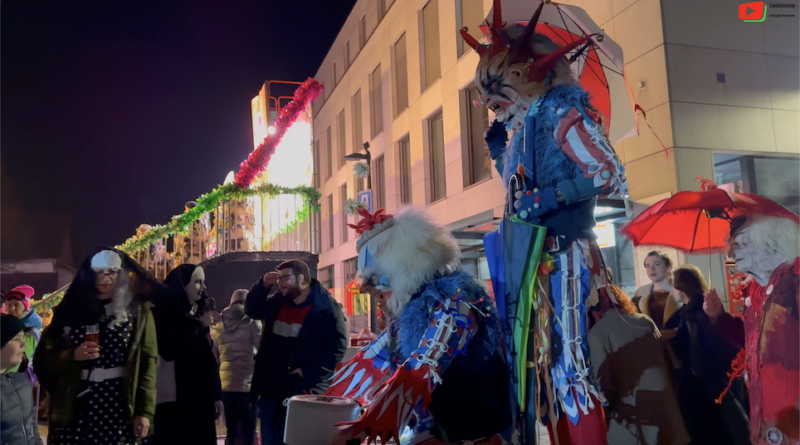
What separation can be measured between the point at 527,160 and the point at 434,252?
56 centimetres

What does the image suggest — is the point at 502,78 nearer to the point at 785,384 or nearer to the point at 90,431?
the point at 785,384

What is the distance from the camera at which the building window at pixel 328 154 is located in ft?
74.2

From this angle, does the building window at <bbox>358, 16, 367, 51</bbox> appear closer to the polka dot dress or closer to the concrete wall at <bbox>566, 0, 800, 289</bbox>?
the concrete wall at <bbox>566, 0, 800, 289</bbox>

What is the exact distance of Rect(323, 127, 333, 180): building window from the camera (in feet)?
74.2

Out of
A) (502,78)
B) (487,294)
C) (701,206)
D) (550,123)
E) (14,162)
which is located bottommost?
(487,294)

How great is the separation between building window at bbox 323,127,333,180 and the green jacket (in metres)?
19.7

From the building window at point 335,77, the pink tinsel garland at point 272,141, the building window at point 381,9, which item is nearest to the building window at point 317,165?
the building window at point 335,77

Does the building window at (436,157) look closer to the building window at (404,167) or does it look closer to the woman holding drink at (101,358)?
the building window at (404,167)

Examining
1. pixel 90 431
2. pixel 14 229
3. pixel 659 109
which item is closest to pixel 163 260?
pixel 14 229

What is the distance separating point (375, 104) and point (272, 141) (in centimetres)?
877

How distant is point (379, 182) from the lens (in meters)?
17.7

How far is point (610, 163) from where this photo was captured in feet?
7.18

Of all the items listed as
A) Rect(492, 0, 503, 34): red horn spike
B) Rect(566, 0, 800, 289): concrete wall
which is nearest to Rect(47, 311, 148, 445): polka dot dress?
Rect(492, 0, 503, 34): red horn spike

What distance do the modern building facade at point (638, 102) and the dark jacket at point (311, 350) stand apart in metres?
2.30
